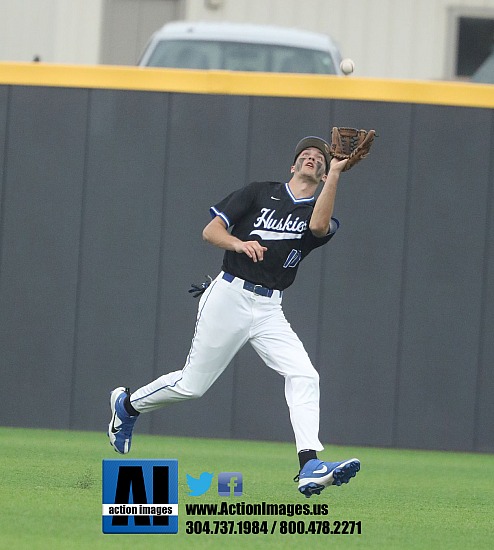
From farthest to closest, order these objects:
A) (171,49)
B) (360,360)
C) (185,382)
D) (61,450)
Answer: (171,49) → (360,360) → (61,450) → (185,382)

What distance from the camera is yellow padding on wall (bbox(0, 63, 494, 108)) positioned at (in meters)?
10.7

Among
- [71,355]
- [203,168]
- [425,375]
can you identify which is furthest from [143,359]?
[425,375]

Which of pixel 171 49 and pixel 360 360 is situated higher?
pixel 171 49

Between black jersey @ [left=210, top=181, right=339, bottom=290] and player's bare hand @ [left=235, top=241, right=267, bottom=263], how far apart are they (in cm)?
28

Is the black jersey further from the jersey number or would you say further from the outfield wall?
the outfield wall

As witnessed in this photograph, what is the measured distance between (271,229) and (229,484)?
1.41 meters

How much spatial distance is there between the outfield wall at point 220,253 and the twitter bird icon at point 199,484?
3.60m

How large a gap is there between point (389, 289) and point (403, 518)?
429cm

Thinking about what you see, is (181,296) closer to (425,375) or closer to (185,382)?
(425,375)

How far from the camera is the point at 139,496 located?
223 inches

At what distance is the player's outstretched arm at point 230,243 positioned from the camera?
6.97 m

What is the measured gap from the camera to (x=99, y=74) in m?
10.8

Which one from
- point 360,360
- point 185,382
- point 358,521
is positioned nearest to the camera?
point 358,521

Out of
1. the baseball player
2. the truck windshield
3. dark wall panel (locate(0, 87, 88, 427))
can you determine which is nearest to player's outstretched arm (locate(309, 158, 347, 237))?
the baseball player
